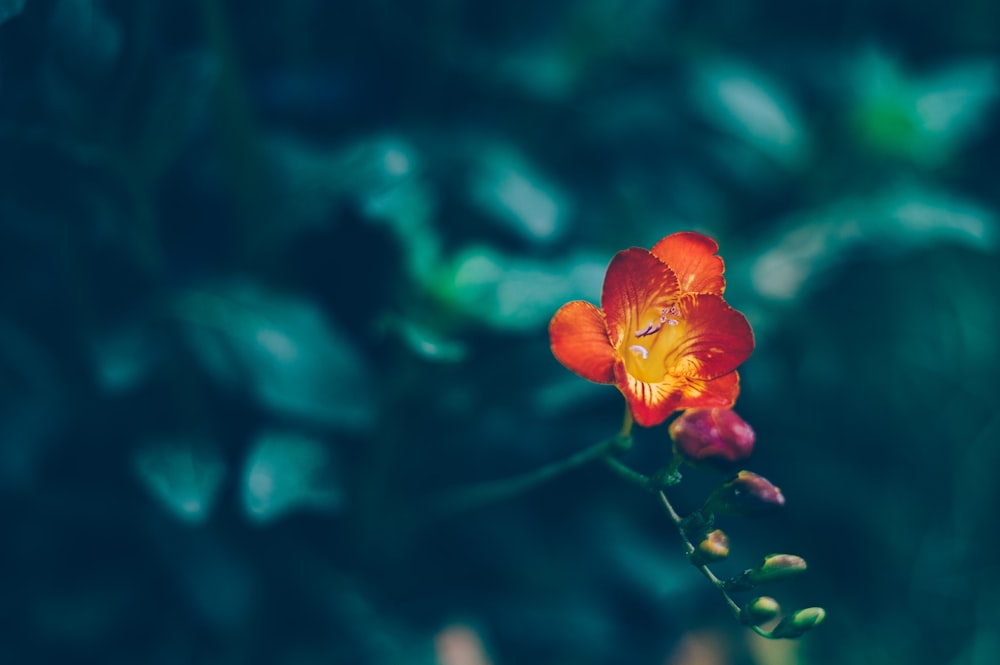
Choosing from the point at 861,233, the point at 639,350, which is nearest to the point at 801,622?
the point at 639,350

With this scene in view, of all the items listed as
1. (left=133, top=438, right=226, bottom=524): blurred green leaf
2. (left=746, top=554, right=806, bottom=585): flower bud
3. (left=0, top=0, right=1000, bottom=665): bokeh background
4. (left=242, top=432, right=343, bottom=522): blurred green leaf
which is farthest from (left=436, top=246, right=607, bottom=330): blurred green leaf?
(left=746, top=554, right=806, bottom=585): flower bud

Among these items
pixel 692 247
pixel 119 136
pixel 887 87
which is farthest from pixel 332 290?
pixel 887 87

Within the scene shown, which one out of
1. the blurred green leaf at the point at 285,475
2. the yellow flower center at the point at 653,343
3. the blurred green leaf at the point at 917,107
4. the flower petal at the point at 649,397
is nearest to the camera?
the flower petal at the point at 649,397

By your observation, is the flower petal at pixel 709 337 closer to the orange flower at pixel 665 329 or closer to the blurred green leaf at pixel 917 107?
the orange flower at pixel 665 329

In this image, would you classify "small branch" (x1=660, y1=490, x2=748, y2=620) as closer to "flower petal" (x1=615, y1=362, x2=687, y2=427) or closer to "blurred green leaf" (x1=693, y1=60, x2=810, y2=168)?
"flower petal" (x1=615, y1=362, x2=687, y2=427)

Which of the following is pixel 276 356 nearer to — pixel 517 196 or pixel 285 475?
pixel 285 475

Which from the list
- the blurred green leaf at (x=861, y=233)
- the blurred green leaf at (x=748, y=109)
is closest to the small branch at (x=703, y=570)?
the blurred green leaf at (x=861, y=233)

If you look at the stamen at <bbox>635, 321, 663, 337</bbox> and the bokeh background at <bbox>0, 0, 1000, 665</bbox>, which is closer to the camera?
the stamen at <bbox>635, 321, 663, 337</bbox>
